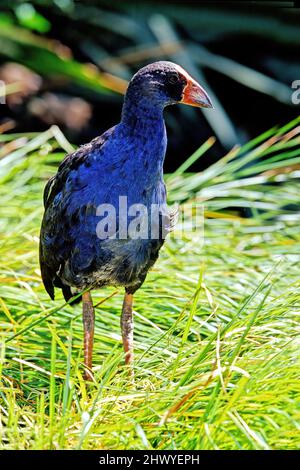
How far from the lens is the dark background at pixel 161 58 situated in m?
5.79

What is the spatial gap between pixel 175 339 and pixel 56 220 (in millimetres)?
654

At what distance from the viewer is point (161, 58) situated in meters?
5.91

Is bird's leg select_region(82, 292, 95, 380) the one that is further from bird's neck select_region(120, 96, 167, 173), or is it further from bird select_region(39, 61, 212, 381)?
bird's neck select_region(120, 96, 167, 173)

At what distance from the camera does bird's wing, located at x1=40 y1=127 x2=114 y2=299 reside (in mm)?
3129

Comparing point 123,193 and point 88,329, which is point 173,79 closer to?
point 123,193

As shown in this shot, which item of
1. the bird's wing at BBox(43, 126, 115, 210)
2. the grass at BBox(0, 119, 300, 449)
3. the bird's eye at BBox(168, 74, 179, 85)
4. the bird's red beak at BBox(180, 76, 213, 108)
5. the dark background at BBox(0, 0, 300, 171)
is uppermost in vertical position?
the dark background at BBox(0, 0, 300, 171)

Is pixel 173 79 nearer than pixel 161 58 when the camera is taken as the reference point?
Yes

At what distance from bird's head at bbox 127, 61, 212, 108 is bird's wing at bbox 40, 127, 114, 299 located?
0.55ft

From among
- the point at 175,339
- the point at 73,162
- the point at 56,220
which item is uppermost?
the point at 73,162

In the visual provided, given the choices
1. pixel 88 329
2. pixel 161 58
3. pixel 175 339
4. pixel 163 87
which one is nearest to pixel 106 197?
pixel 163 87

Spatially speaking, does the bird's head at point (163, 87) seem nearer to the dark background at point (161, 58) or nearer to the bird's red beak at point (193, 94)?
the bird's red beak at point (193, 94)

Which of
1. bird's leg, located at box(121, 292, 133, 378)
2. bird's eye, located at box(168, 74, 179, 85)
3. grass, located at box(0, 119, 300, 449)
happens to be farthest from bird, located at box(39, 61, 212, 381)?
grass, located at box(0, 119, 300, 449)

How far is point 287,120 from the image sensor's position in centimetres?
621
